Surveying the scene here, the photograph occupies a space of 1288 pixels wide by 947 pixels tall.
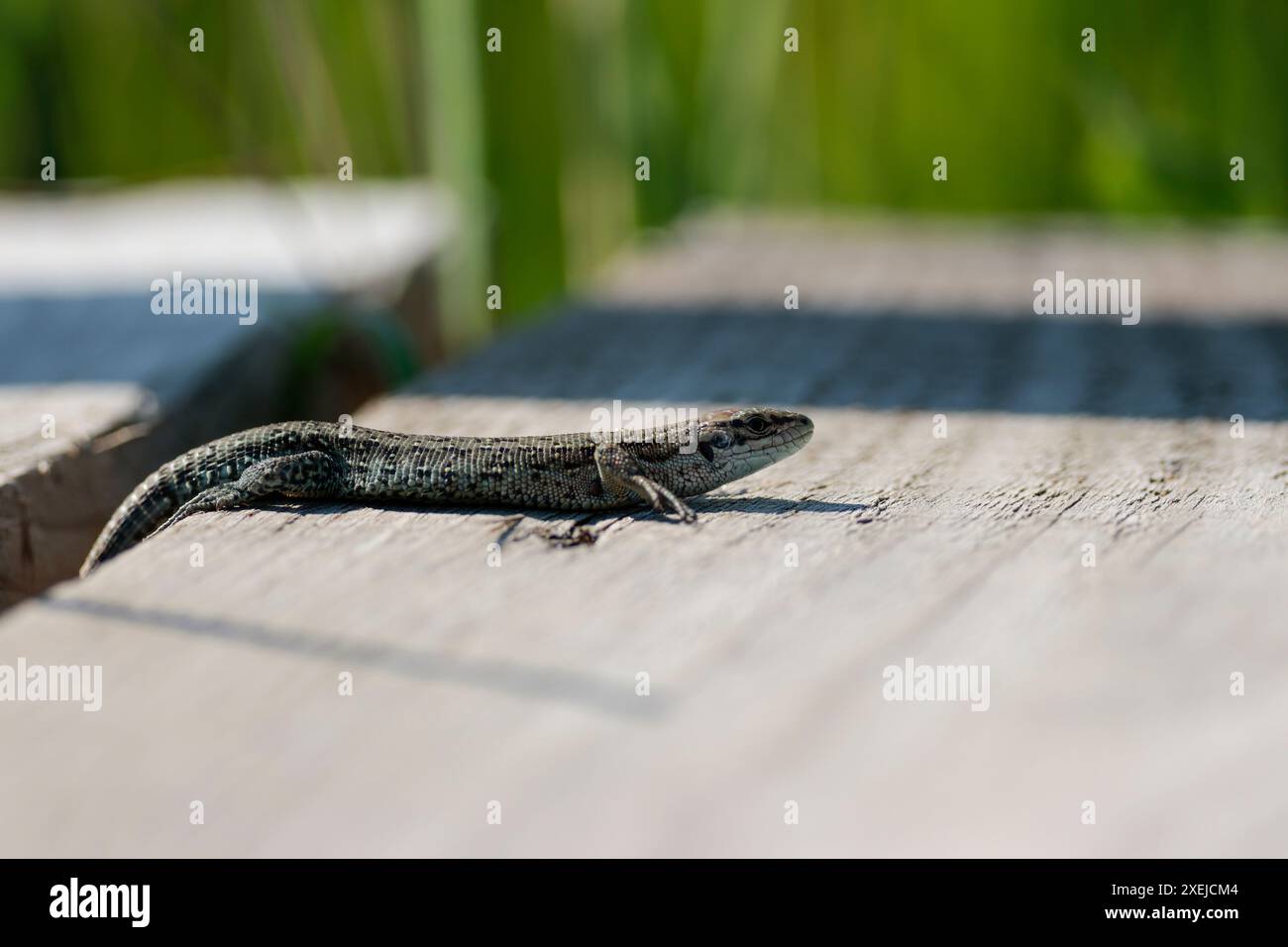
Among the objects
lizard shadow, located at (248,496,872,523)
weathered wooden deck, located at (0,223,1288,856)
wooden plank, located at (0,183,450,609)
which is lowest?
weathered wooden deck, located at (0,223,1288,856)

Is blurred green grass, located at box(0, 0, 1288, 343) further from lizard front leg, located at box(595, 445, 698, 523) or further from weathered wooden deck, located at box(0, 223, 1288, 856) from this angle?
weathered wooden deck, located at box(0, 223, 1288, 856)

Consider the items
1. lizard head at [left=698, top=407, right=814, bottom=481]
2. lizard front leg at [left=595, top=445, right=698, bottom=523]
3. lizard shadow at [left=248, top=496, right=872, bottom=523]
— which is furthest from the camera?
lizard head at [left=698, top=407, right=814, bottom=481]

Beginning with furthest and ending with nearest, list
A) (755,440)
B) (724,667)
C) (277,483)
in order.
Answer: (755,440) → (277,483) → (724,667)

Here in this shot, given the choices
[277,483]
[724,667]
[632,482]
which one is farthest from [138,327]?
[724,667]

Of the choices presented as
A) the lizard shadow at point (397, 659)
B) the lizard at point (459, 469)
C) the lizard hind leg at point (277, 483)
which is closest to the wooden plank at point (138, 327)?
the lizard at point (459, 469)

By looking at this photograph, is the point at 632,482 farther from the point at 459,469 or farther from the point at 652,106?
the point at 652,106

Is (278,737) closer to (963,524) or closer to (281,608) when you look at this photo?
(281,608)

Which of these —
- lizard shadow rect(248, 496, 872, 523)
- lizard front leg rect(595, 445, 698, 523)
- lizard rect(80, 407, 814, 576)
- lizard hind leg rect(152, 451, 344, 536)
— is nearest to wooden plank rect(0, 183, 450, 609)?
lizard rect(80, 407, 814, 576)
